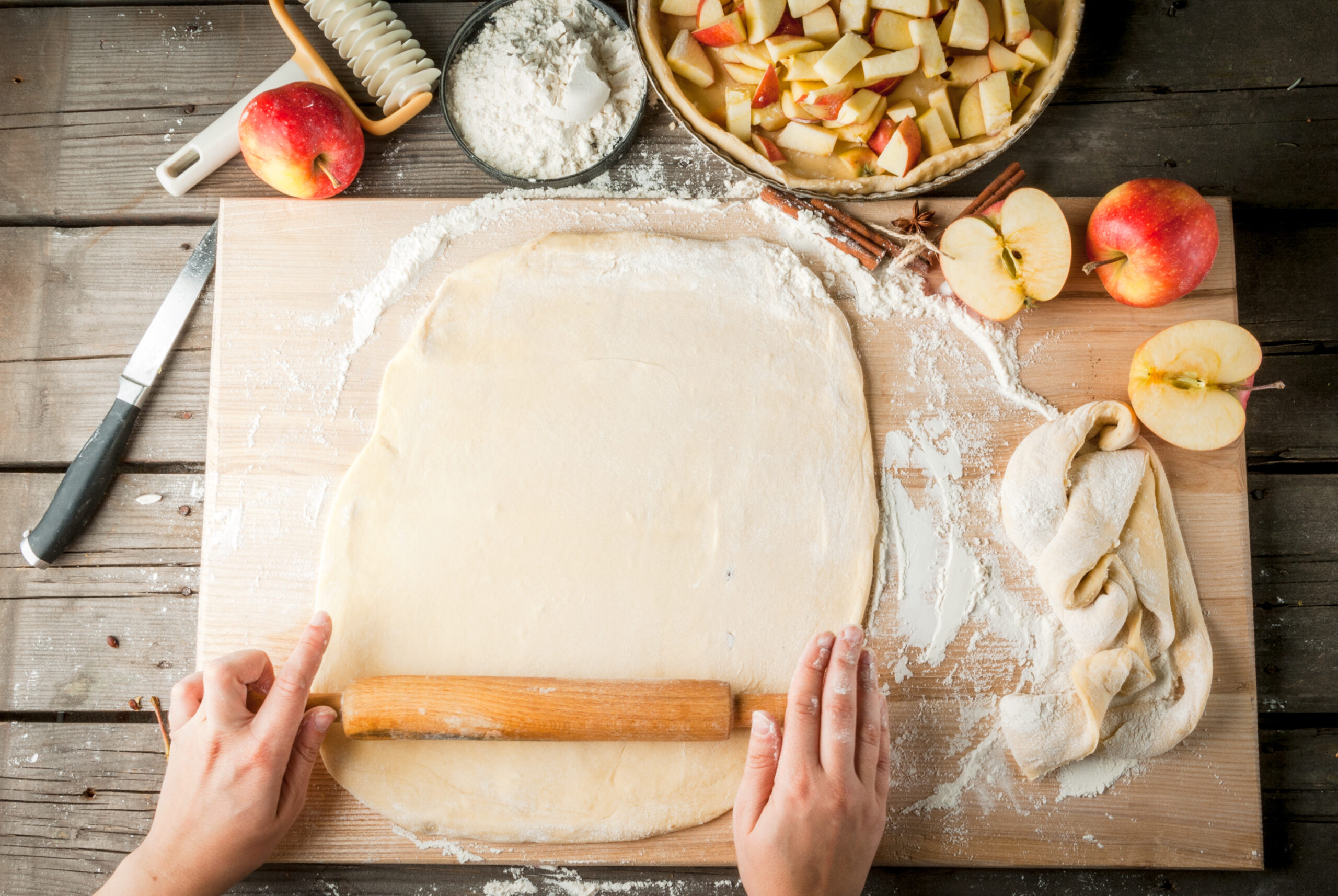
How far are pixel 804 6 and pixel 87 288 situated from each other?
4.60ft

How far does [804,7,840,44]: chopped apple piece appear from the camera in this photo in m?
1.30

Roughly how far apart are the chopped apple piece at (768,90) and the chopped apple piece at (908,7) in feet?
0.66

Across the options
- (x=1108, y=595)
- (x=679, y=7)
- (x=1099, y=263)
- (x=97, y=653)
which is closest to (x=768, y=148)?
(x=679, y=7)

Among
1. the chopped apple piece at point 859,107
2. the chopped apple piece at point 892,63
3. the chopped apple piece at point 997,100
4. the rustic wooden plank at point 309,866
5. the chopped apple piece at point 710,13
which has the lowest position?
the rustic wooden plank at point 309,866

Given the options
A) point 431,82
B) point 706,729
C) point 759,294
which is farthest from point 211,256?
point 706,729

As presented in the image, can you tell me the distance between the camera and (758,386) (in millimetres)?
1333

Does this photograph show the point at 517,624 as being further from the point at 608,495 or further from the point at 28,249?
the point at 28,249

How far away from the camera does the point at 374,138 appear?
4.73 ft

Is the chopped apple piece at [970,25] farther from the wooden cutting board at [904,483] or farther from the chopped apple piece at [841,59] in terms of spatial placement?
the wooden cutting board at [904,483]

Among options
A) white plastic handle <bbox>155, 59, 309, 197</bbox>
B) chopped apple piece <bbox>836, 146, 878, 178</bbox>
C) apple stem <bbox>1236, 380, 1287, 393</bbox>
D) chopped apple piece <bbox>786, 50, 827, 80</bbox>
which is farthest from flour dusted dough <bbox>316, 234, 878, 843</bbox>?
apple stem <bbox>1236, 380, 1287, 393</bbox>

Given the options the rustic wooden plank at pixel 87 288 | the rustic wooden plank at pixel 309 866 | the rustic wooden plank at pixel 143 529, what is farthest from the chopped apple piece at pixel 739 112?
the rustic wooden plank at pixel 309 866

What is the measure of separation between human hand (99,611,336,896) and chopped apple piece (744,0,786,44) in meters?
1.17

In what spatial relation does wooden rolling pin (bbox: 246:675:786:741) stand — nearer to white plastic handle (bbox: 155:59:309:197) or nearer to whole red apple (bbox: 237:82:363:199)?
whole red apple (bbox: 237:82:363:199)

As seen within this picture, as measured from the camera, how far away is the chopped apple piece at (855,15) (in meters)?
1.29
